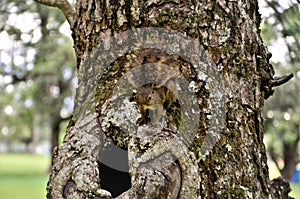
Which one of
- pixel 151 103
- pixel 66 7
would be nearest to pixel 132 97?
pixel 151 103

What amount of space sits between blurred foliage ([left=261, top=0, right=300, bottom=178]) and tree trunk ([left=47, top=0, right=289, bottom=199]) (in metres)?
0.76

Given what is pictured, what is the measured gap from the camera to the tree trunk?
1100 mm

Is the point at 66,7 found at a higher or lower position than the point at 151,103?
higher

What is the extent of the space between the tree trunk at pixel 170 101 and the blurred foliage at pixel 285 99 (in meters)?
0.76

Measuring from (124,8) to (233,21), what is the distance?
296 millimetres

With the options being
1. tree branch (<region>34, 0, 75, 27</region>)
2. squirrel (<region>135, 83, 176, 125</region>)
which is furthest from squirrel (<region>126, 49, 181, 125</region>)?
tree branch (<region>34, 0, 75, 27</region>)

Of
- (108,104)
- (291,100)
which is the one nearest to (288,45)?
(108,104)

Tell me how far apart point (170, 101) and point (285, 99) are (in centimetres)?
620

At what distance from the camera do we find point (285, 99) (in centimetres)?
708

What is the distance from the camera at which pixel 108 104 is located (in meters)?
1.19

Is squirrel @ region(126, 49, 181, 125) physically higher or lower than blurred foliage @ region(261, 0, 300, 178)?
lower

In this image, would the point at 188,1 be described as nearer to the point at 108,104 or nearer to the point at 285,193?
the point at 108,104

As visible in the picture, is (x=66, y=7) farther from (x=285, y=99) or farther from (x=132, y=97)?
(x=285, y=99)

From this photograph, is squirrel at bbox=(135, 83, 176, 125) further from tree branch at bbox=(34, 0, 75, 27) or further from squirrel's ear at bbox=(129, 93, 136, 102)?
tree branch at bbox=(34, 0, 75, 27)
